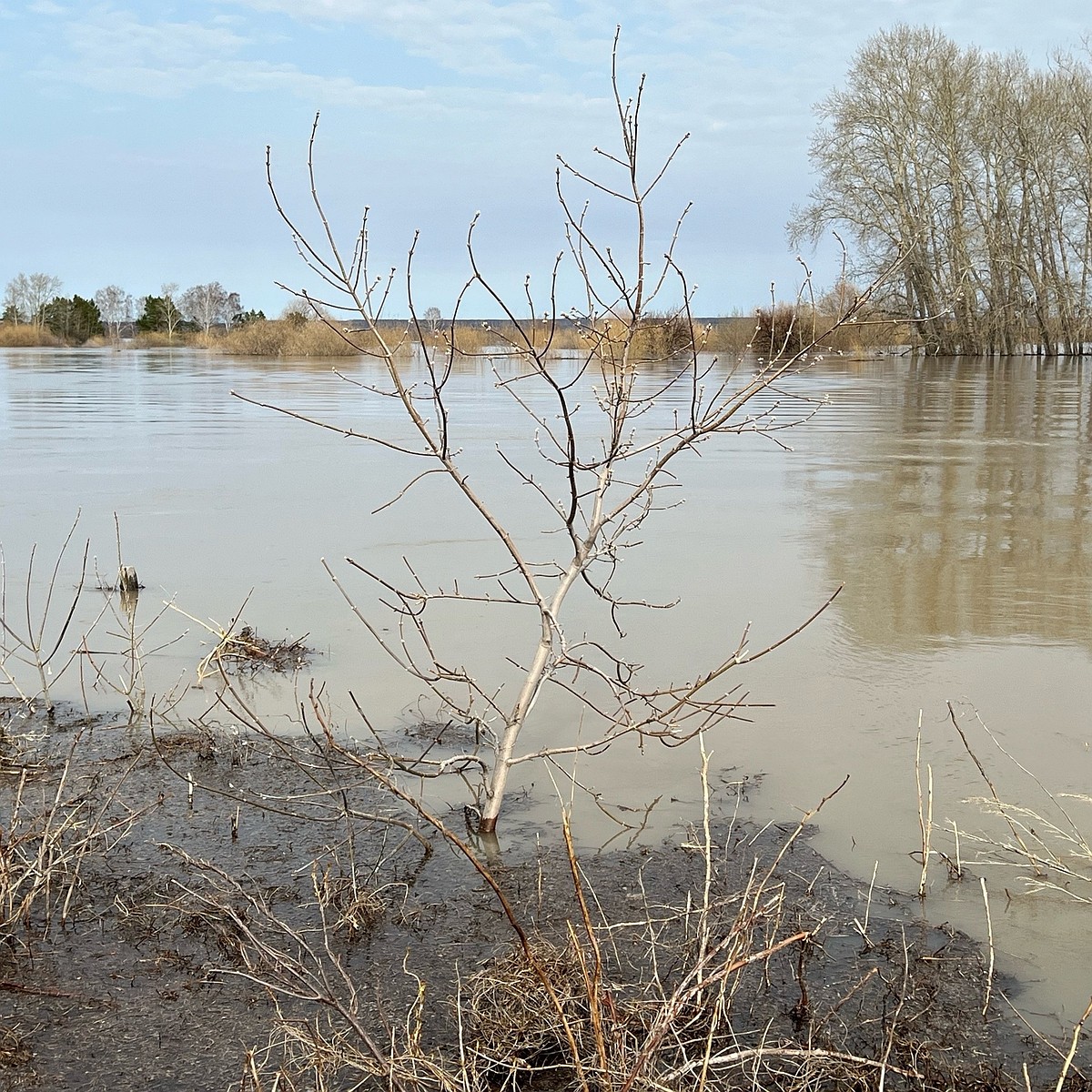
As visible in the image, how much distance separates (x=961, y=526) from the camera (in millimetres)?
8227

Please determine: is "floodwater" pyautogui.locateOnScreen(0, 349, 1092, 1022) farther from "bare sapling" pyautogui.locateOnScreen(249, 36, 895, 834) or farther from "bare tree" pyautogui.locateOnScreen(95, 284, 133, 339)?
"bare tree" pyautogui.locateOnScreen(95, 284, 133, 339)

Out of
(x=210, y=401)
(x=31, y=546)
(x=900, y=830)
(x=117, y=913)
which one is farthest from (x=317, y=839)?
(x=210, y=401)

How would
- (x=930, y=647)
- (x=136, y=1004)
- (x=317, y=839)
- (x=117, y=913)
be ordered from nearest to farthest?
(x=136, y=1004)
(x=117, y=913)
(x=317, y=839)
(x=930, y=647)

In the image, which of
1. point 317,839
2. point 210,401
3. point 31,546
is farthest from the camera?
point 210,401

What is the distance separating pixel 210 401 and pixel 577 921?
19.0 metres

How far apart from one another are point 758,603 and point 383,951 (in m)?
3.62

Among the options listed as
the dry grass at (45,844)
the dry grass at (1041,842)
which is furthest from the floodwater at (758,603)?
the dry grass at (45,844)

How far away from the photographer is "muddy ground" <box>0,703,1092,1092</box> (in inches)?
97.3

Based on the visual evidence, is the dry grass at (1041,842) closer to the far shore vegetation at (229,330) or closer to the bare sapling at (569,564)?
the bare sapling at (569,564)

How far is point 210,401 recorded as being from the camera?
20812 millimetres

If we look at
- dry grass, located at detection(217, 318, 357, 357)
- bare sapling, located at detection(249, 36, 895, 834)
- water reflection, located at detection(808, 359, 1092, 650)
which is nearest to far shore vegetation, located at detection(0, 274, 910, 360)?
dry grass, located at detection(217, 318, 357, 357)

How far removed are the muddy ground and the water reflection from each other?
257cm

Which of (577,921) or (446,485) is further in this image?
(446,485)

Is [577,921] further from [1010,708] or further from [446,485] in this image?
[446,485]
